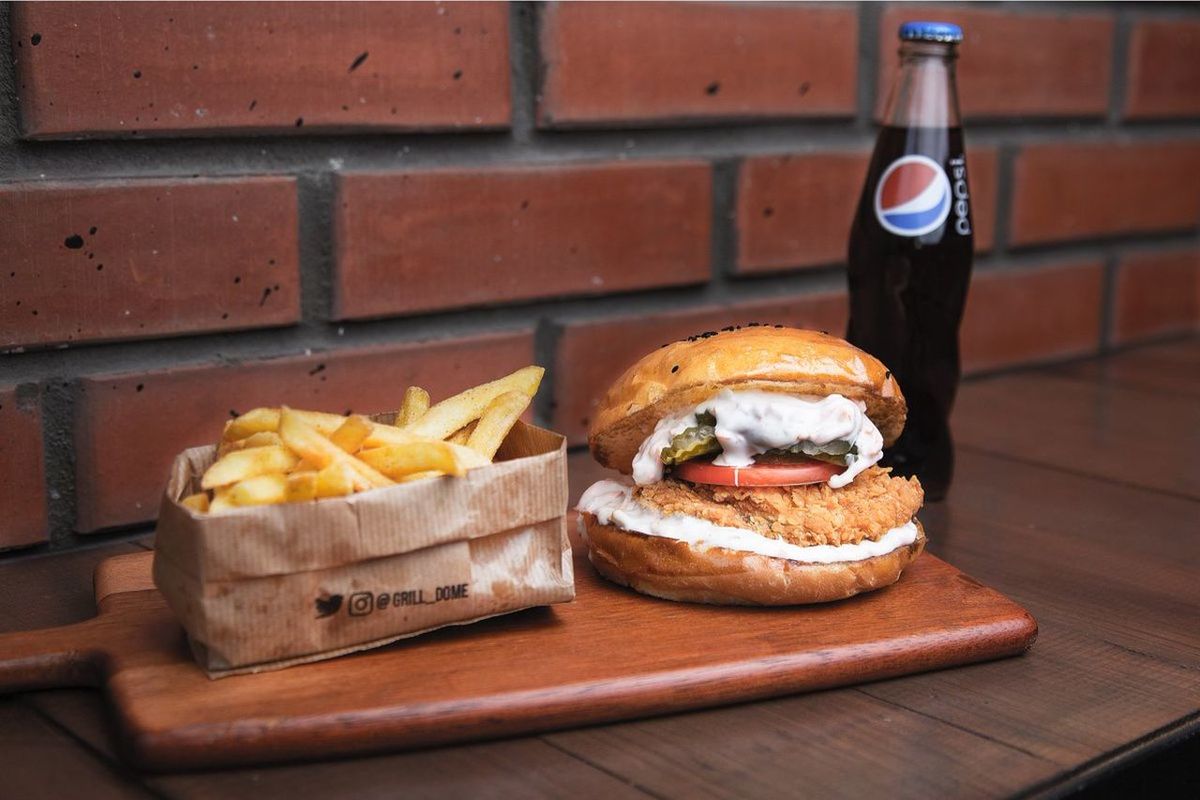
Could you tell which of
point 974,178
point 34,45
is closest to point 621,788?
point 34,45

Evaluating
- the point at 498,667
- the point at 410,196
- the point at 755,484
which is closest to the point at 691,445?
the point at 755,484

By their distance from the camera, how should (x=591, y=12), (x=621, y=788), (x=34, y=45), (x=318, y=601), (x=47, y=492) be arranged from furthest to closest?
(x=591, y=12) < (x=47, y=492) < (x=34, y=45) < (x=318, y=601) < (x=621, y=788)

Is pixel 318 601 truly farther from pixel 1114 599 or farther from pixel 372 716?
pixel 1114 599

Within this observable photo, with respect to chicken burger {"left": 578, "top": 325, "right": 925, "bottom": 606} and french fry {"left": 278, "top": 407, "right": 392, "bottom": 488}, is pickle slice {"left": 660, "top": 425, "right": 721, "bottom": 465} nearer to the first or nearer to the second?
chicken burger {"left": 578, "top": 325, "right": 925, "bottom": 606}

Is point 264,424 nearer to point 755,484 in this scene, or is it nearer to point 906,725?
point 755,484

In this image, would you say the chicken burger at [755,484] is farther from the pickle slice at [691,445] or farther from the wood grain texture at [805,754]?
the wood grain texture at [805,754]

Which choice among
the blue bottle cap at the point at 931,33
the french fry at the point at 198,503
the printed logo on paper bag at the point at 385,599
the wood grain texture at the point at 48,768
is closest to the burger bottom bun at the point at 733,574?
the printed logo on paper bag at the point at 385,599
